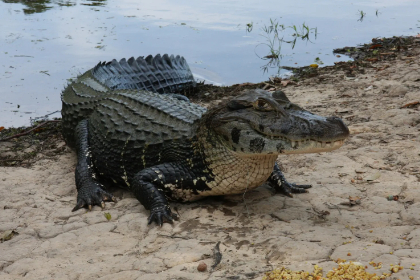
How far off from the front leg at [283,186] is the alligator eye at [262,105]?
2.86ft

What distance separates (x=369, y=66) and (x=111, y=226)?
553 centimetres

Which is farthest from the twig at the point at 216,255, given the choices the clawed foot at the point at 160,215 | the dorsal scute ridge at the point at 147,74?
the dorsal scute ridge at the point at 147,74

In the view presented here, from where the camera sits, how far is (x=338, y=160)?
475cm

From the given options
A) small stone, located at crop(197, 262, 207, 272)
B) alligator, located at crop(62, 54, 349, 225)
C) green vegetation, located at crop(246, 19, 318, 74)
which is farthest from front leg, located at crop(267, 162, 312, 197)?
green vegetation, located at crop(246, 19, 318, 74)

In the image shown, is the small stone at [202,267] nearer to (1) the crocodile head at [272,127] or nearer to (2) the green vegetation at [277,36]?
(1) the crocodile head at [272,127]

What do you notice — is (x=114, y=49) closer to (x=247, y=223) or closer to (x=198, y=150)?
(x=198, y=150)

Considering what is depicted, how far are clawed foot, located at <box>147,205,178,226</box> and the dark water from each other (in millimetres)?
3787

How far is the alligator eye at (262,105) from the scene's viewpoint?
365cm

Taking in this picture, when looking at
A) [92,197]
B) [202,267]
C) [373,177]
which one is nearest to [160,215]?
[92,197]

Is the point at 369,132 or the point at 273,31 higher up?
the point at 273,31

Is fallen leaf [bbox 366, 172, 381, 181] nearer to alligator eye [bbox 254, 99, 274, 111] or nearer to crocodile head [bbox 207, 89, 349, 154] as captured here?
crocodile head [bbox 207, 89, 349, 154]

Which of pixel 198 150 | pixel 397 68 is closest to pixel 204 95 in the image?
pixel 397 68

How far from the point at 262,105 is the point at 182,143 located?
0.84 meters

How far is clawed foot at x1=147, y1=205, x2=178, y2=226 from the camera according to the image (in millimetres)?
3840
